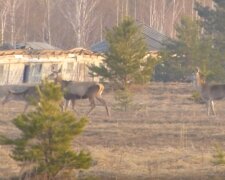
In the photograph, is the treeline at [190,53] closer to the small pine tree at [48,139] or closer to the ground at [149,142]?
the ground at [149,142]

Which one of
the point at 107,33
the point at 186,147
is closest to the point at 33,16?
the point at 107,33

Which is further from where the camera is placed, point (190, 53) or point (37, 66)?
Result: point (37, 66)

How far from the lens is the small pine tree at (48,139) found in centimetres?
1342

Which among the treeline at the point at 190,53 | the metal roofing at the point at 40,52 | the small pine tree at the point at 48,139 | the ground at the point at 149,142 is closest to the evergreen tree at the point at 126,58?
the ground at the point at 149,142

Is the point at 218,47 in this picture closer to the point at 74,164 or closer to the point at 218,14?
the point at 218,14

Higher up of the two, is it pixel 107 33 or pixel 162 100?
pixel 107 33

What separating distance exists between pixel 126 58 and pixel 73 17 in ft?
154

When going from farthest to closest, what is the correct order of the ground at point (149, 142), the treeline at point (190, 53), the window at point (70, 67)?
the window at point (70, 67)
the treeline at point (190, 53)
the ground at point (149, 142)

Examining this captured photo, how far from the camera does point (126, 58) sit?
32031 mm

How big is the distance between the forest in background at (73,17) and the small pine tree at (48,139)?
6002 cm

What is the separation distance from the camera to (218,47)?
42.2 m

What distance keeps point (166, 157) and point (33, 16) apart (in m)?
70.8

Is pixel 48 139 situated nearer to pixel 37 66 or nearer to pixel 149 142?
pixel 149 142

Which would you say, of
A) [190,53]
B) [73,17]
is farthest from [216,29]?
[73,17]
